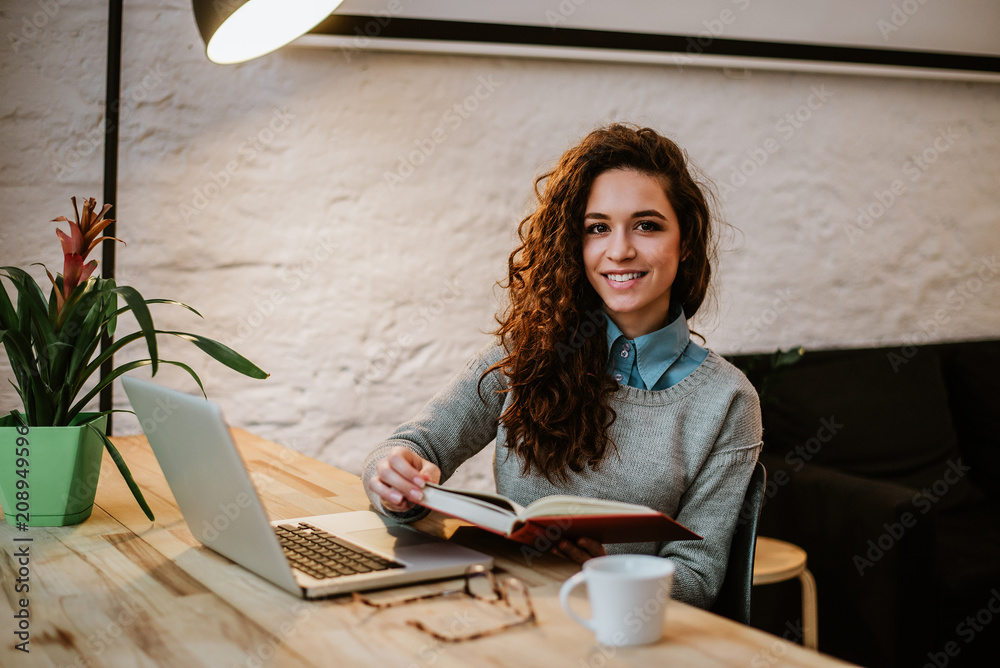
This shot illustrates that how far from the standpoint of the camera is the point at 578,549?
1.13 m

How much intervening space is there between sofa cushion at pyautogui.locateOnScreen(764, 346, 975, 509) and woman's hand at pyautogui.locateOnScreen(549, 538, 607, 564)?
1.34 m

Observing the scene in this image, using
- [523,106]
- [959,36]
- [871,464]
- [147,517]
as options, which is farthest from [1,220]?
[959,36]

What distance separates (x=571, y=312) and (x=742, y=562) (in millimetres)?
499

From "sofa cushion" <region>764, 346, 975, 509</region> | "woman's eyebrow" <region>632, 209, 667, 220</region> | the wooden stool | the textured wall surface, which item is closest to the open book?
"woman's eyebrow" <region>632, 209, 667, 220</region>

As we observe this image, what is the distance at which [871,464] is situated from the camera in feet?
8.14

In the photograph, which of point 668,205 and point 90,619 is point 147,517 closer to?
point 90,619

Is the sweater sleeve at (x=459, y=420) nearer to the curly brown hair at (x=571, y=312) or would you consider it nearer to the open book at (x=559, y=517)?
the curly brown hair at (x=571, y=312)

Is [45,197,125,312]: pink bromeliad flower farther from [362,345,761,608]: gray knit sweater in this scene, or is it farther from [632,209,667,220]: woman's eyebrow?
[632,209,667,220]: woman's eyebrow

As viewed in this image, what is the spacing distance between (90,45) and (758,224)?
1.96m

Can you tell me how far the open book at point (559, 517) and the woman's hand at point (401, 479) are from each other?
49mm

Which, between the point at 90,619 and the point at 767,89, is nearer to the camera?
the point at 90,619

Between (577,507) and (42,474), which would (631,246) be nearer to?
(577,507)

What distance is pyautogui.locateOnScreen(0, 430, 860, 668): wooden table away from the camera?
0.78 m

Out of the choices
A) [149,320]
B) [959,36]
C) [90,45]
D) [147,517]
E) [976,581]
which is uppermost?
[959,36]
